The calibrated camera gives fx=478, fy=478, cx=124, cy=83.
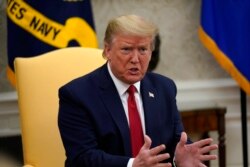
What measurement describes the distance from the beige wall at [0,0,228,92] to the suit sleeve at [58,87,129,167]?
177 centimetres

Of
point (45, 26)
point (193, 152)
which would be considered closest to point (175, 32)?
point (45, 26)

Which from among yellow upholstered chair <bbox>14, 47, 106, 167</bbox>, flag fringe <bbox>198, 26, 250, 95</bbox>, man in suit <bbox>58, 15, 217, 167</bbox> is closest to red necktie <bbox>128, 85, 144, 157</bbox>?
man in suit <bbox>58, 15, 217, 167</bbox>

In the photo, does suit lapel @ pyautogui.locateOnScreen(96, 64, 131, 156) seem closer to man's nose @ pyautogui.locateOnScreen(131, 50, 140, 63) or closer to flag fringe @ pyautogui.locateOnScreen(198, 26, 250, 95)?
man's nose @ pyautogui.locateOnScreen(131, 50, 140, 63)

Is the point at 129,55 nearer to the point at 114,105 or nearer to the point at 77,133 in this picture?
the point at 114,105

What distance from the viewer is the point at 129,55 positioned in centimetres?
168

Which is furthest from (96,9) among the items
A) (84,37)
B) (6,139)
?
(6,139)

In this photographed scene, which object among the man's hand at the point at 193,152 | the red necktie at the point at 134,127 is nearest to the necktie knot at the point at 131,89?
the red necktie at the point at 134,127

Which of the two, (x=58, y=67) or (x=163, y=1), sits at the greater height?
(x=163, y=1)

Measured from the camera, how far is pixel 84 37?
121 inches

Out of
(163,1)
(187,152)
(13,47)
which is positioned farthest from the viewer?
(163,1)

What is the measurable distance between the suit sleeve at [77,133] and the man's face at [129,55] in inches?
7.5

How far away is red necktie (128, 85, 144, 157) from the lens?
1.75 metres

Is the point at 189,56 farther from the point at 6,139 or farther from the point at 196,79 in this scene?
the point at 6,139

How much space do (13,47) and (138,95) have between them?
4.78 ft
